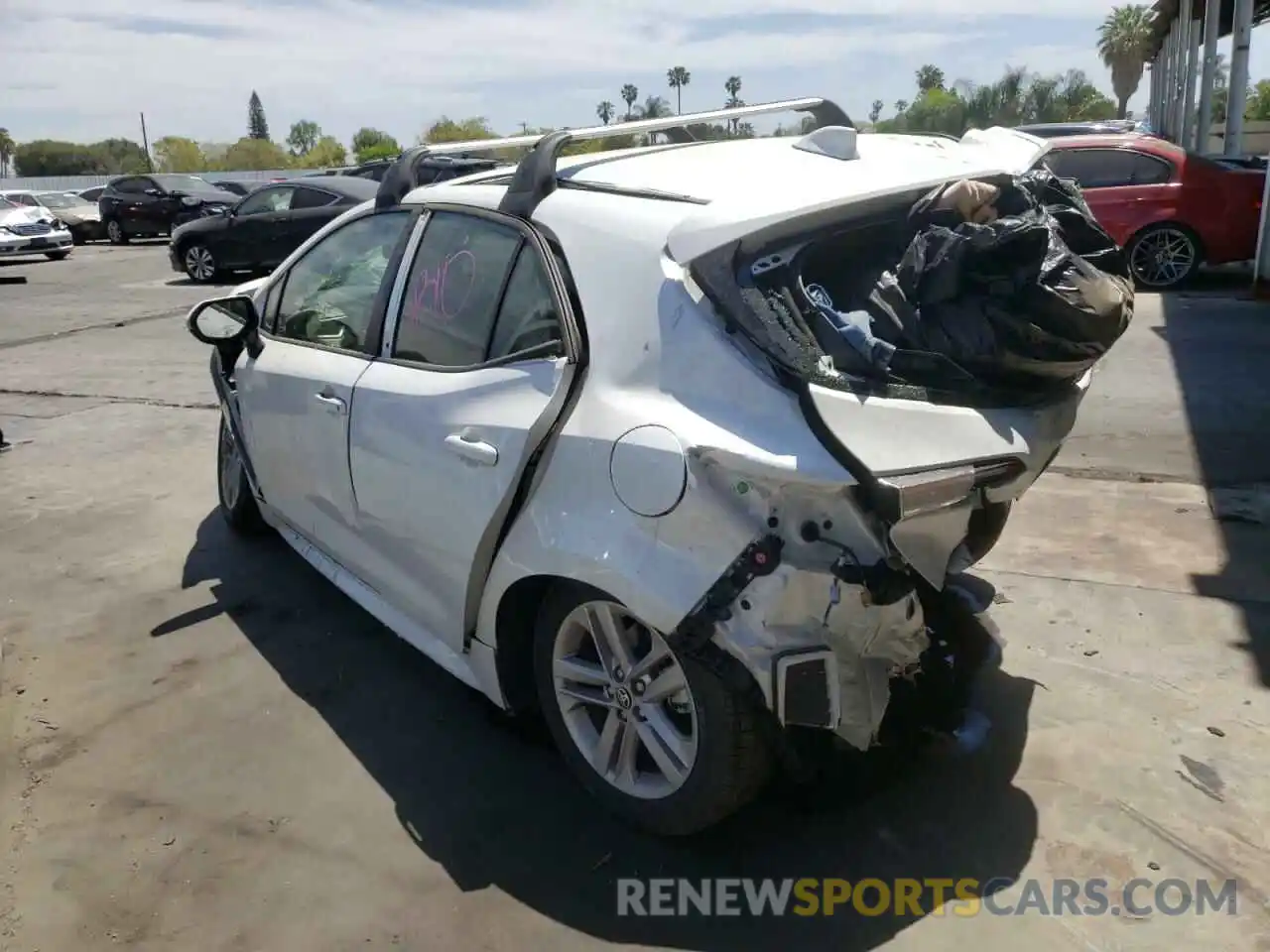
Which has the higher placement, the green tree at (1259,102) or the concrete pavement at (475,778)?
the green tree at (1259,102)

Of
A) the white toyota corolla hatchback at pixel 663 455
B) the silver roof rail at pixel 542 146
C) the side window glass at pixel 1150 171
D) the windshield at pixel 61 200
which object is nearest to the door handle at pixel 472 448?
the white toyota corolla hatchback at pixel 663 455

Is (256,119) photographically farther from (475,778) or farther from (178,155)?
(475,778)

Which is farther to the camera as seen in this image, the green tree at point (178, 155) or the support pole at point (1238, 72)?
the green tree at point (178, 155)

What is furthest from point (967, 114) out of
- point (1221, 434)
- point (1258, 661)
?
point (1258, 661)

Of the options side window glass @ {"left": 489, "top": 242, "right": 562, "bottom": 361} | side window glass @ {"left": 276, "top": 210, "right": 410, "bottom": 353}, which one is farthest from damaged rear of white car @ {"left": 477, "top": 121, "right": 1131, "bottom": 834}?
side window glass @ {"left": 276, "top": 210, "right": 410, "bottom": 353}

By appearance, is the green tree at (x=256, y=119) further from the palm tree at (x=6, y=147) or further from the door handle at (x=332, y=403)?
the door handle at (x=332, y=403)

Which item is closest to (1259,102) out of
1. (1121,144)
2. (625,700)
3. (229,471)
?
(1121,144)

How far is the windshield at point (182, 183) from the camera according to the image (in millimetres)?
27250

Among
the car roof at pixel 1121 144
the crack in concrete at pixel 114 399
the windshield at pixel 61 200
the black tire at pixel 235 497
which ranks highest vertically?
the car roof at pixel 1121 144

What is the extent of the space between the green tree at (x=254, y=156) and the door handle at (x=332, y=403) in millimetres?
85340

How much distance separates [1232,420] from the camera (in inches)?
266

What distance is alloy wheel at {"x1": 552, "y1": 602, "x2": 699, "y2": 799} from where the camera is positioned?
2.84 metres

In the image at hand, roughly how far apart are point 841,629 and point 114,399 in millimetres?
7829

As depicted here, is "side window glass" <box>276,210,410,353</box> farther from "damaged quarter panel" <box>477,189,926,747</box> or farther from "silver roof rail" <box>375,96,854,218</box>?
"damaged quarter panel" <box>477,189,926,747</box>
